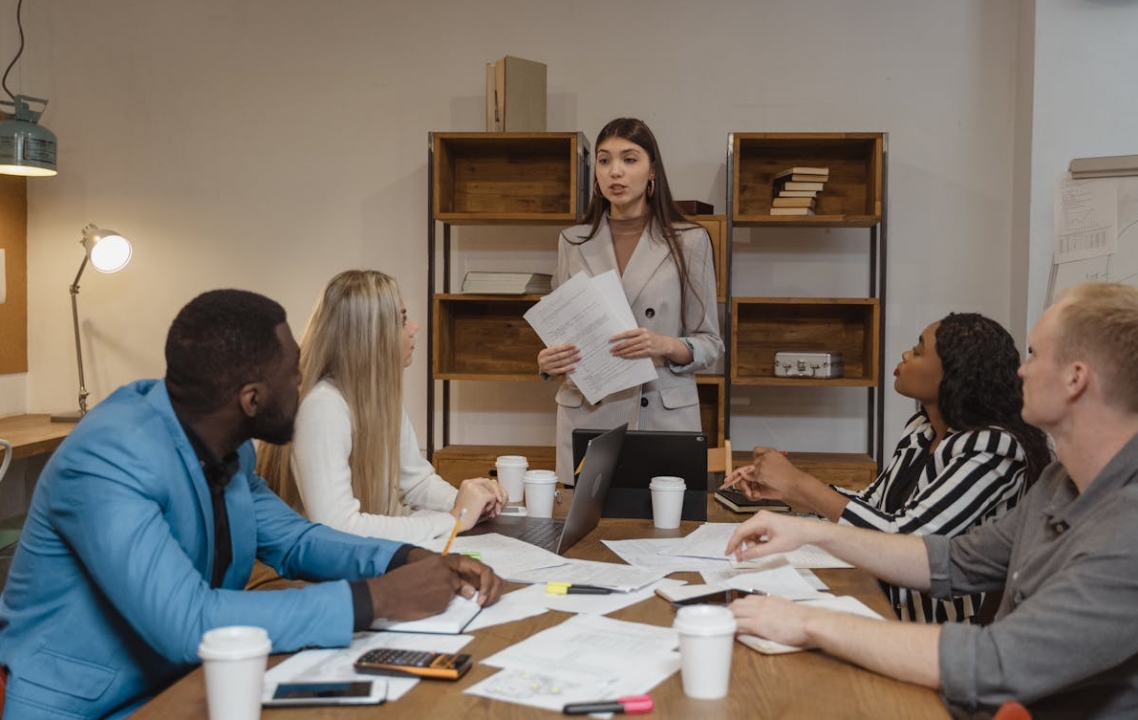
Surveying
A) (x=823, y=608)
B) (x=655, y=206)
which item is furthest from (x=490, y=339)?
(x=823, y=608)

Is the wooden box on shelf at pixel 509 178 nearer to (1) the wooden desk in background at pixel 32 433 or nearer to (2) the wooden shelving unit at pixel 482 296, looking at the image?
(2) the wooden shelving unit at pixel 482 296

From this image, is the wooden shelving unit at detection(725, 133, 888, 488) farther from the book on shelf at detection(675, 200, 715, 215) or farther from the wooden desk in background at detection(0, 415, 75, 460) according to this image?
the wooden desk in background at detection(0, 415, 75, 460)

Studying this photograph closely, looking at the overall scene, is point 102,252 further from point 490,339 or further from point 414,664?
point 414,664

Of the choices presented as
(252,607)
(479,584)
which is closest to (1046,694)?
(479,584)

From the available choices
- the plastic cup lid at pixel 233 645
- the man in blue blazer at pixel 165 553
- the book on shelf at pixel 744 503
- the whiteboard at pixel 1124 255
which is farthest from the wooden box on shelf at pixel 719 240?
the plastic cup lid at pixel 233 645

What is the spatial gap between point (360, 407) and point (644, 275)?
1206mm

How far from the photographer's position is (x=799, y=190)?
400 centimetres

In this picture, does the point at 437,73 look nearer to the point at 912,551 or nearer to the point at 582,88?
the point at 582,88

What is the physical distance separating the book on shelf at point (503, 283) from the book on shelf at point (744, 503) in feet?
5.92

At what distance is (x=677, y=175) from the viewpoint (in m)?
4.37

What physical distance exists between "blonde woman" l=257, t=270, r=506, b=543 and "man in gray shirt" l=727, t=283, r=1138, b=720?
86cm

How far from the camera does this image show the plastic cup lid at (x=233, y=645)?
3.43 feet

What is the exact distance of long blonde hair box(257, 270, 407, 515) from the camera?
2156 mm

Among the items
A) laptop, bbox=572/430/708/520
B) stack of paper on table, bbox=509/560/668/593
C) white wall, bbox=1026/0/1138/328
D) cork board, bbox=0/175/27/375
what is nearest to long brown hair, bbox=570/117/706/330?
laptop, bbox=572/430/708/520
